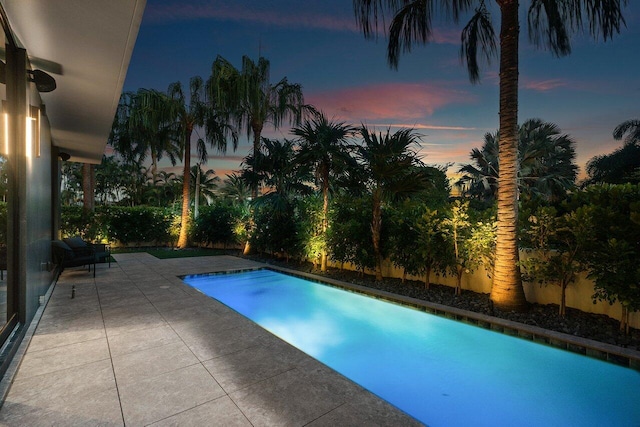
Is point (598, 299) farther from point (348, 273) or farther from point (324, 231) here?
point (324, 231)

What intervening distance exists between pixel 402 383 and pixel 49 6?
554 cm

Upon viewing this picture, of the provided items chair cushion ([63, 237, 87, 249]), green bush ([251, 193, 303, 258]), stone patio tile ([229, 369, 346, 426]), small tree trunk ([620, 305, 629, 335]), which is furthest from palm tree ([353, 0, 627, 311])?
chair cushion ([63, 237, 87, 249])

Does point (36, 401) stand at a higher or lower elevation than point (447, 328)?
higher

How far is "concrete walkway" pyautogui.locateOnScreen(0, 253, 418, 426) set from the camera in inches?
90.4

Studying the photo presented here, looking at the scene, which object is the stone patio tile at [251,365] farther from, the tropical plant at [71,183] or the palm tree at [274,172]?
the tropical plant at [71,183]

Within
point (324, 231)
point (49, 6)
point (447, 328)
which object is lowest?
point (447, 328)

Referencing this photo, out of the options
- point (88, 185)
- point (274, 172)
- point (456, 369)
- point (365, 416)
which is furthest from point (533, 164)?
point (88, 185)

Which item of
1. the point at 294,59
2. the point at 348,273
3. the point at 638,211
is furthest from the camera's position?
the point at 294,59

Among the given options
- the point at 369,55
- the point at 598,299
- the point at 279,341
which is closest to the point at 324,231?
the point at 279,341

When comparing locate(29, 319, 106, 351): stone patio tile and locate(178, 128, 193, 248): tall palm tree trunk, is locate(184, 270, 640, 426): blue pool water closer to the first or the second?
locate(29, 319, 106, 351): stone patio tile

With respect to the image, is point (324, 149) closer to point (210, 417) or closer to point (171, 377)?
point (171, 377)

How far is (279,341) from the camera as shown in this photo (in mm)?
3781

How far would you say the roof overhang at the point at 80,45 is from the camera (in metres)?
2.86

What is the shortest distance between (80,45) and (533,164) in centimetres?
1830
